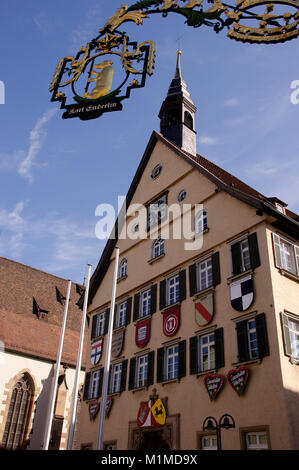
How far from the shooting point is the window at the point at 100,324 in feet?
73.5

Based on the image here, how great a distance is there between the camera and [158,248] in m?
20.8

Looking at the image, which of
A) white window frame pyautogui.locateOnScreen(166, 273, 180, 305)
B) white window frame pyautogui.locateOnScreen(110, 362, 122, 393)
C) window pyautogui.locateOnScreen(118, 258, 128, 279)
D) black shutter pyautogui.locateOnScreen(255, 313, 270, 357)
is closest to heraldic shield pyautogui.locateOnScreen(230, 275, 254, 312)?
black shutter pyautogui.locateOnScreen(255, 313, 270, 357)

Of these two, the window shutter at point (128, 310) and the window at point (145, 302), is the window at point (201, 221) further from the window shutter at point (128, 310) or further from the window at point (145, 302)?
the window shutter at point (128, 310)

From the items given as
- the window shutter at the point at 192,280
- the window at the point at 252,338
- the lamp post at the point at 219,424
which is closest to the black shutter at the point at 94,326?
the window shutter at the point at 192,280

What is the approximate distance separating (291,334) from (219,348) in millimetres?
A: 2357

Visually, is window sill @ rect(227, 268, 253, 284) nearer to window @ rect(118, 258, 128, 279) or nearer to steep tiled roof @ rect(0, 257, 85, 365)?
window @ rect(118, 258, 128, 279)

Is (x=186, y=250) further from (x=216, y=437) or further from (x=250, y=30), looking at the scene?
(x=250, y=30)

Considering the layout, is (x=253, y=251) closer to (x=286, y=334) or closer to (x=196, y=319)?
(x=286, y=334)

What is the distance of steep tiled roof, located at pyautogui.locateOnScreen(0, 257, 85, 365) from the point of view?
30.8m

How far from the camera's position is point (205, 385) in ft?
50.2

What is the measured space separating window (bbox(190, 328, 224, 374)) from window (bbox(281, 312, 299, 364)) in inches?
88.7

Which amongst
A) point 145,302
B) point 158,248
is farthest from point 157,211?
point 145,302
